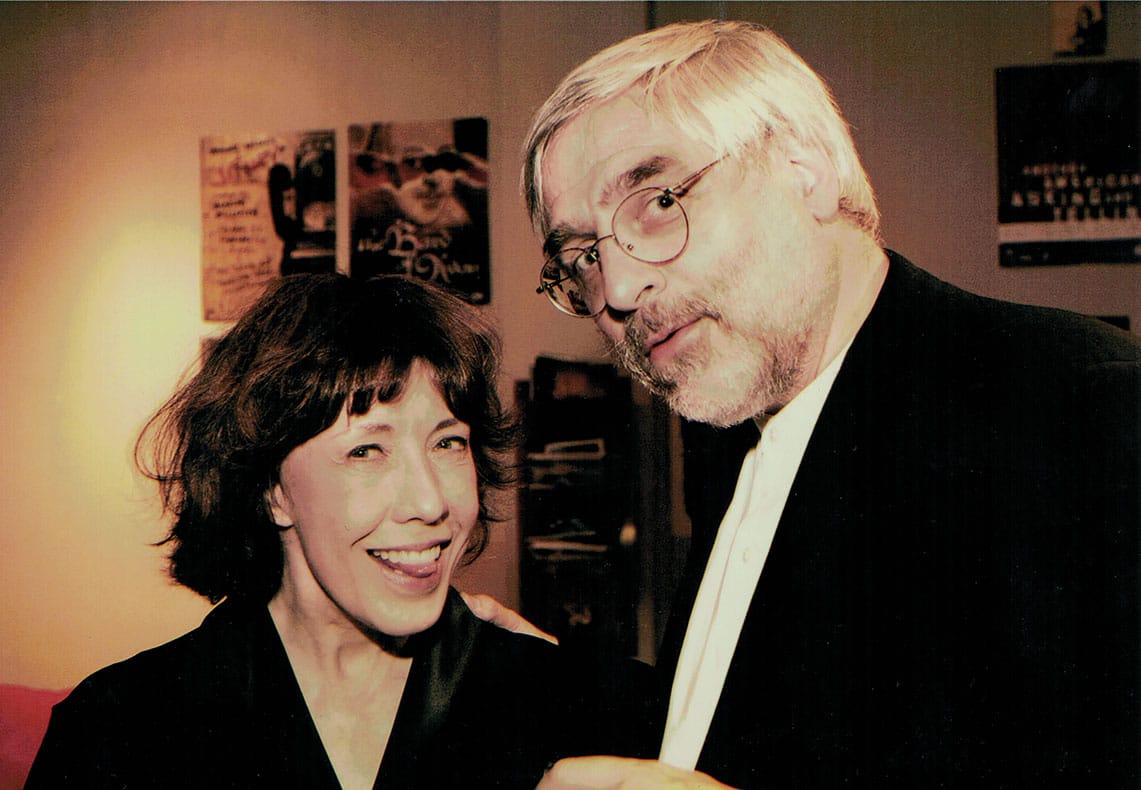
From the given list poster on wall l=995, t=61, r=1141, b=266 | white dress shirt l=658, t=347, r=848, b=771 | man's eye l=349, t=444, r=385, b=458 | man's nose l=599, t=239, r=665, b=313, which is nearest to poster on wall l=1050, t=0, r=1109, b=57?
poster on wall l=995, t=61, r=1141, b=266

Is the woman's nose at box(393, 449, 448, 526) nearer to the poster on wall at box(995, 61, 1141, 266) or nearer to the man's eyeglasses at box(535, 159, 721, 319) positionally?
the man's eyeglasses at box(535, 159, 721, 319)

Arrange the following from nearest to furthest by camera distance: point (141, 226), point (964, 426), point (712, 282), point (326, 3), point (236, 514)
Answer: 1. point (964, 426)
2. point (712, 282)
3. point (236, 514)
4. point (141, 226)
5. point (326, 3)

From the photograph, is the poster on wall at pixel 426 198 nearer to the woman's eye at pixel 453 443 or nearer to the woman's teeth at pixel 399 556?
the woman's eye at pixel 453 443

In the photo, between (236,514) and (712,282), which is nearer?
(712,282)

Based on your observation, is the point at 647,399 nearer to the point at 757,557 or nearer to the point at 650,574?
the point at 650,574

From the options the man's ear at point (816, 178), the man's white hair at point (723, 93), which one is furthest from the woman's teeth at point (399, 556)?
the man's ear at point (816, 178)

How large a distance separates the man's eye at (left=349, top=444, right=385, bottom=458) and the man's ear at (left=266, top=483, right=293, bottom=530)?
15cm

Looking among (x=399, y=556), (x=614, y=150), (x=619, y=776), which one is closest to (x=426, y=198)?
(x=614, y=150)

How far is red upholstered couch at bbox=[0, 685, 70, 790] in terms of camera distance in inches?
53.7

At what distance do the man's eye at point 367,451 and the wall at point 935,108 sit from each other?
1.01 meters

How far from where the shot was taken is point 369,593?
4.02 ft

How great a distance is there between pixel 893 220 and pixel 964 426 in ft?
2.34

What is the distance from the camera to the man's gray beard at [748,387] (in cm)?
116

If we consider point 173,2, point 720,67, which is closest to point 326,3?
point 173,2
